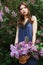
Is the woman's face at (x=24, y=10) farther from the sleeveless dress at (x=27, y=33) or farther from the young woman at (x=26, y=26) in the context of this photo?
the sleeveless dress at (x=27, y=33)

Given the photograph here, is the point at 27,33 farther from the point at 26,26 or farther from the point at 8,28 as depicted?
the point at 8,28

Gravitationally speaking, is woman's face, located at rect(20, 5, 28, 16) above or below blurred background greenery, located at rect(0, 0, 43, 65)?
above

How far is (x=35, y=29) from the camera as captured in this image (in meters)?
4.07

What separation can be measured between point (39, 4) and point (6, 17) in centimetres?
52

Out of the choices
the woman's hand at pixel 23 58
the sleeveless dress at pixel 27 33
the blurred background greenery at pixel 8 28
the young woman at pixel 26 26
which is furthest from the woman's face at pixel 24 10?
the woman's hand at pixel 23 58

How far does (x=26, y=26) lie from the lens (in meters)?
4.09

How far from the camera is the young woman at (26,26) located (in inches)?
160

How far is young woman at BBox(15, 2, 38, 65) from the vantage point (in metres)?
4.07

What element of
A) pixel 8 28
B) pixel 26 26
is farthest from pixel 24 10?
pixel 8 28

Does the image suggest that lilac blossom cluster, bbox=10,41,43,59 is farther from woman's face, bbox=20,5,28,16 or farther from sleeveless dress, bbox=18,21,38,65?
woman's face, bbox=20,5,28,16

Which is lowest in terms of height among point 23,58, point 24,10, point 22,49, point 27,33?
point 23,58

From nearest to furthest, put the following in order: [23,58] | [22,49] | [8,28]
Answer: [22,49]
[23,58]
[8,28]

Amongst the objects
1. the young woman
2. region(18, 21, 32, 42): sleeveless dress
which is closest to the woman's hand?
the young woman

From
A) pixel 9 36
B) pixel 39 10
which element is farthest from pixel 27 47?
pixel 39 10
